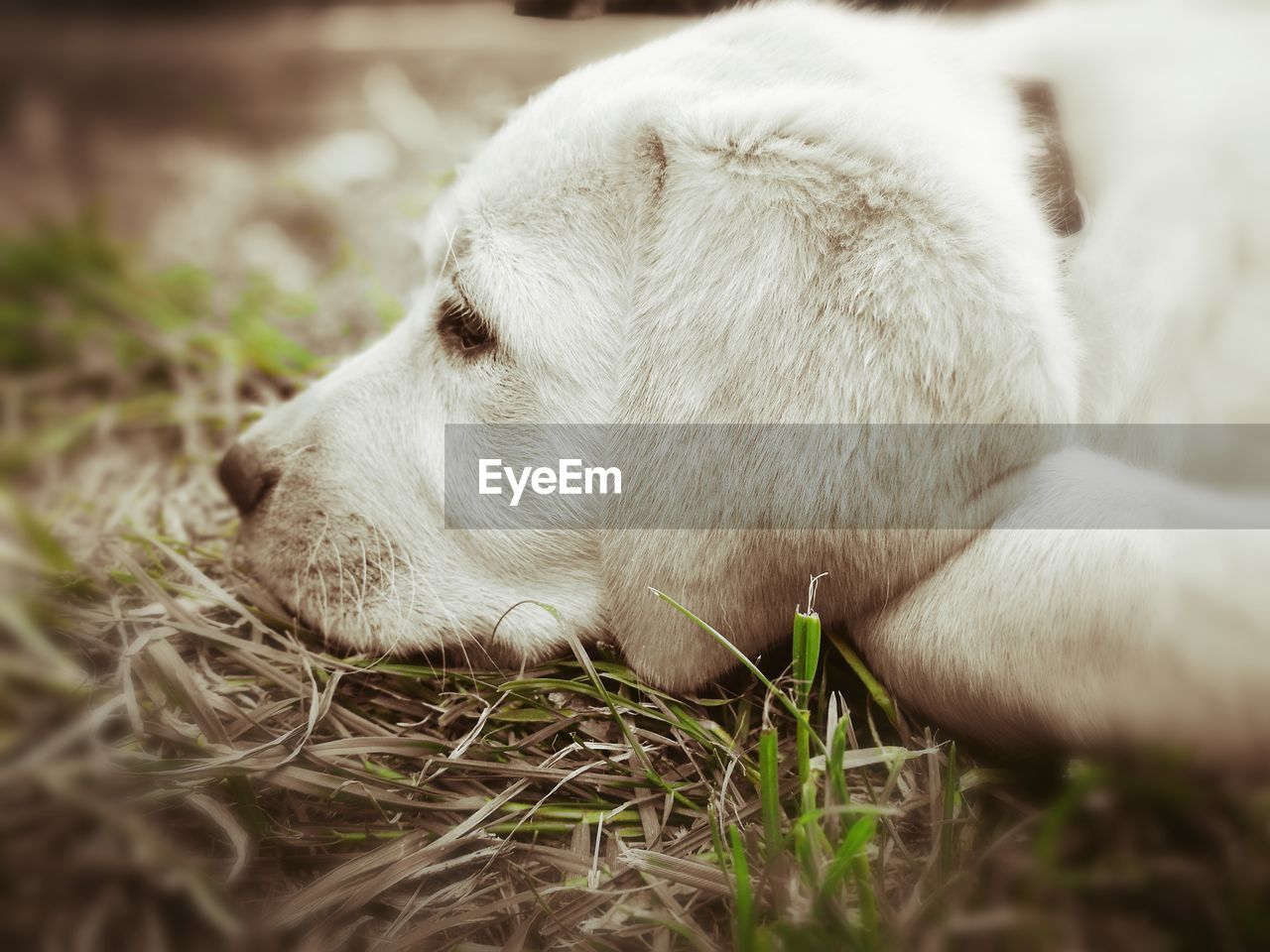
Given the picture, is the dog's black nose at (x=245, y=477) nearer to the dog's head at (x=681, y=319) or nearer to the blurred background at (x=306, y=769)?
the dog's head at (x=681, y=319)

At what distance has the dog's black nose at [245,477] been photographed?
144cm

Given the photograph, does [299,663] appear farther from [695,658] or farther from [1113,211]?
[1113,211]

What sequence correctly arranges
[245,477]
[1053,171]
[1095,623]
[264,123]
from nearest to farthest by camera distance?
1. [1095,623]
2. [1053,171]
3. [245,477]
4. [264,123]

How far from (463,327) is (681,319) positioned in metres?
0.40

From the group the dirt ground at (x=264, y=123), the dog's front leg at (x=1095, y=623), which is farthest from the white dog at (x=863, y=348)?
the dirt ground at (x=264, y=123)

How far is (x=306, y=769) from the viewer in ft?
3.78

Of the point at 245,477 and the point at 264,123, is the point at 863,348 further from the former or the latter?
the point at 264,123

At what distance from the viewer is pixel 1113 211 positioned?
52.1 inches

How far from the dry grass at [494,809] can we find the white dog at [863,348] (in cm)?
9

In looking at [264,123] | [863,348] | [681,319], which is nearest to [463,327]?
[681,319]

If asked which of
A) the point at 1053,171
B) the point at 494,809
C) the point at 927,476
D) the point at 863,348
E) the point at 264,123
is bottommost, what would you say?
the point at 494,809

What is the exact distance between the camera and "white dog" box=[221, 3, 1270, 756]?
104cm

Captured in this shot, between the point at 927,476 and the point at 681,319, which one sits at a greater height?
the point at 681,319

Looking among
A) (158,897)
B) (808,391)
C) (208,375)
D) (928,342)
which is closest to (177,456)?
(208,375)
